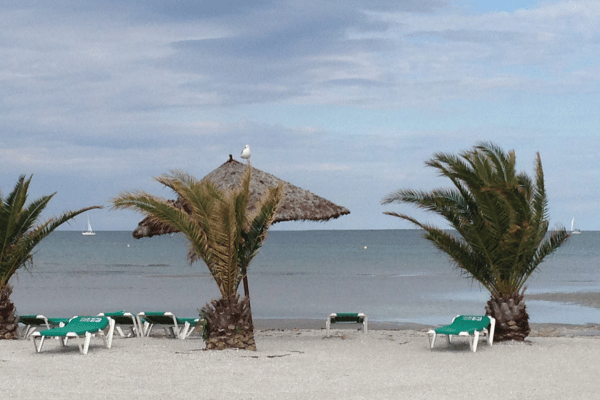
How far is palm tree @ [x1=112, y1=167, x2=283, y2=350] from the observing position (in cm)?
1071

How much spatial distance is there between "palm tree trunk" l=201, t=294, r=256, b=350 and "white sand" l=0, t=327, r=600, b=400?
242 mm

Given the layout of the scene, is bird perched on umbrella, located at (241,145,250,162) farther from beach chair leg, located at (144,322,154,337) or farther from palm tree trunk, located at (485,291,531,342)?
palm tree trunk, located at (485,291,531,342)

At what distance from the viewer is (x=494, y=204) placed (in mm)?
11719

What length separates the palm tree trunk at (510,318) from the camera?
11883 millimetres

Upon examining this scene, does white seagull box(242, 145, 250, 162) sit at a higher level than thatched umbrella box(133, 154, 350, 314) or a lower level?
higher

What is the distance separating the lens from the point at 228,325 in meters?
10.9

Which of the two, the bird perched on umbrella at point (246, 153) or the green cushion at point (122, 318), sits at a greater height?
the bird perched on umbrella at point (246, 153)

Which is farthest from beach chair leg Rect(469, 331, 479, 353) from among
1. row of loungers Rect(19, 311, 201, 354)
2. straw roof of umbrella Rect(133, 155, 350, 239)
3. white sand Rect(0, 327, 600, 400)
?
row of loungers Rect(19, 311, 201, 354)

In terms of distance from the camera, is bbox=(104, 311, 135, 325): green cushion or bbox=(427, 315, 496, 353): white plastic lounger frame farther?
bbox=(104, 311, 135, 325): green cushion

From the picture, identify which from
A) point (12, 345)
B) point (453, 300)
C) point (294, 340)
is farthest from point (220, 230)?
point (453, 300)

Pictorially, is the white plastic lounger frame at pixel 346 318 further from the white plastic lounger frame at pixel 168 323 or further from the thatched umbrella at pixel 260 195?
the white plastic lounger frame at pixel 168 323

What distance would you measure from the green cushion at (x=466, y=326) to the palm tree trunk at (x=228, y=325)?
2.90 meters

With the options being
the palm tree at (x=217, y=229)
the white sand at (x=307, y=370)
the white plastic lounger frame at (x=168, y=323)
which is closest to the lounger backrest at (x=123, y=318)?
the white plastic lounger frame at (x=168, y=323)

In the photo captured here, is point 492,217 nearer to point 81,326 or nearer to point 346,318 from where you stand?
point 346,318
